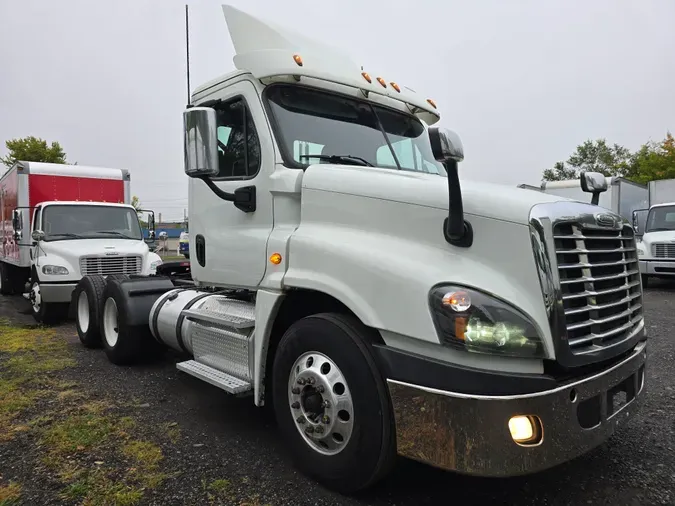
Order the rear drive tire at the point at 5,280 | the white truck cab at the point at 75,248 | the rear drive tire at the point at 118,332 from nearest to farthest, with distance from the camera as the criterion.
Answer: the rear drive tire at the point at 118,332 → the white truck cab at the point at 75,248 → the rear drive tire at the point at 5,280

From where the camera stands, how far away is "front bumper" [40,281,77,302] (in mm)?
8352

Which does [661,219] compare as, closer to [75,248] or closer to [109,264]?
[109,264]

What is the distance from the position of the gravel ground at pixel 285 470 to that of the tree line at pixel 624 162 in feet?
97.2

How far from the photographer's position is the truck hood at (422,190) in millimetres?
2465

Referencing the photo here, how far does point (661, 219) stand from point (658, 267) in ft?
5.34

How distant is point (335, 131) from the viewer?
11.7ft

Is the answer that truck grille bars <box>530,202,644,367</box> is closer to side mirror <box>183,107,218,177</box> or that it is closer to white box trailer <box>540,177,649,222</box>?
side mirror <box>183,107,218,177</box>

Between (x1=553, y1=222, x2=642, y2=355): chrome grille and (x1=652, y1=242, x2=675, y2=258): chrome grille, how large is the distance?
11781 millimetres

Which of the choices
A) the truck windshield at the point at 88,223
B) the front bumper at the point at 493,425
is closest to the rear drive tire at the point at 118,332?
the front bumper at the point at 493,425

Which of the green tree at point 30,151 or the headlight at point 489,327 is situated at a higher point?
the green tree at point 30,151

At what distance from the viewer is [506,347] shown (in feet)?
7.46

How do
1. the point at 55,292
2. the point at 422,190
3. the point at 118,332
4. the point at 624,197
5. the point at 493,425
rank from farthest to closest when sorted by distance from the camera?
the point at 624,197
the point at 55,292
the point at 118,332
the point at 422,190
the point at 493,425

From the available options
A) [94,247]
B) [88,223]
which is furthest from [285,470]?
[88,223]

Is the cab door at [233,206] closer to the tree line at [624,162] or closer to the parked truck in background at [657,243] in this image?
the parked truck in background at [657,243]
